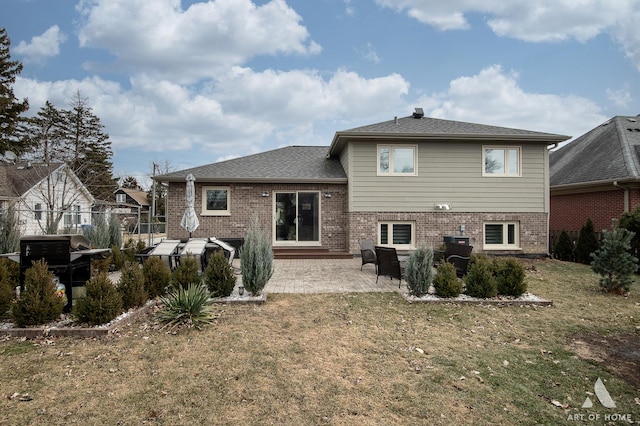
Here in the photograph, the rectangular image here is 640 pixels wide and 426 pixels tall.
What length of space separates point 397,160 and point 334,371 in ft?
32.8

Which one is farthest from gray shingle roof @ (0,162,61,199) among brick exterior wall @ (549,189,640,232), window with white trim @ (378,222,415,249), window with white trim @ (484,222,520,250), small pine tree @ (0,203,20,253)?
brick exterior wall @ (549,189,640,232)

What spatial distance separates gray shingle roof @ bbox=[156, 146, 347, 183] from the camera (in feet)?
41.4

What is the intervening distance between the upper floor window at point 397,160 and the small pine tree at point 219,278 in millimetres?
7631

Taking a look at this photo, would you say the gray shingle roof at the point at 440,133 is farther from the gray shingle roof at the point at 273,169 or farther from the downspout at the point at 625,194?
the downspout at the point at 625,194

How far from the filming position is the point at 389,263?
7.70m

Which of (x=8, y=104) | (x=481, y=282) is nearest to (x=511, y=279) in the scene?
(x=481, y=282)

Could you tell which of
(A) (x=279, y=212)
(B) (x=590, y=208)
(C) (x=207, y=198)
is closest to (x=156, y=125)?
(C) (x=207, y=198)

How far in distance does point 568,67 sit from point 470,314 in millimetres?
12394

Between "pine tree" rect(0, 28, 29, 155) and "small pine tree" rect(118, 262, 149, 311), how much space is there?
23591 mm

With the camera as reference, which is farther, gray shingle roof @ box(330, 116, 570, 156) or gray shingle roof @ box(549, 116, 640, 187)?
gray shingle roof @ box(549, 116, 640, 187)

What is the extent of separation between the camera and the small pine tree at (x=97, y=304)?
181 inches

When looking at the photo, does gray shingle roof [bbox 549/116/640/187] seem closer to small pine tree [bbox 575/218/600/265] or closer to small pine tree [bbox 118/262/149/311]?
small pine tree [bbox 575/218/600/265]

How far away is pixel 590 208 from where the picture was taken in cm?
1380

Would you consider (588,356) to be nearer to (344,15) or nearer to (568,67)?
(344,15)
